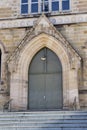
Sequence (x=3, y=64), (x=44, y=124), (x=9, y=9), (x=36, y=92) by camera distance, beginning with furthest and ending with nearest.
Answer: (x=9, y=9) → (x=3, y=64) → (x=36, y=92) → (x=44, y=124)

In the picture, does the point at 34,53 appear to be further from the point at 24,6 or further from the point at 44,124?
the point at 44,124

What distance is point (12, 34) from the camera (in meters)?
18.3

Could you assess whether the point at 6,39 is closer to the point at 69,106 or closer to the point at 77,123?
the point at 69,106

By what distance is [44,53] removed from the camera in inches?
713

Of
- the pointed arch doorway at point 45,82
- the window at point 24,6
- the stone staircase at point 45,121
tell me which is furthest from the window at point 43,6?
the stone staircase at point 45,121

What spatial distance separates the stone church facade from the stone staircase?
3646 mm

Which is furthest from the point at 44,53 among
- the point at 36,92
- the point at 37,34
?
the point at 36,92

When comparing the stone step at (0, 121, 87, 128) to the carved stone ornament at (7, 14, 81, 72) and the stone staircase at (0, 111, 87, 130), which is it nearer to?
the stone staircase at (0, 111, 87, 130)

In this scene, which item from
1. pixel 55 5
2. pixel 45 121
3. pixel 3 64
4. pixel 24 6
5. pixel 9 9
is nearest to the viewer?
pixel 45 121

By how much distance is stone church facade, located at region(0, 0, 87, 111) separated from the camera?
1702cm

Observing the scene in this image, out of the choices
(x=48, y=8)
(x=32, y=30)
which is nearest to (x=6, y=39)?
(x=32, y=30)

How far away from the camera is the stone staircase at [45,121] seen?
12023 millimetres

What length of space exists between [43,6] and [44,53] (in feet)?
8.46

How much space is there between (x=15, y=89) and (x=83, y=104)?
11.2 feet
